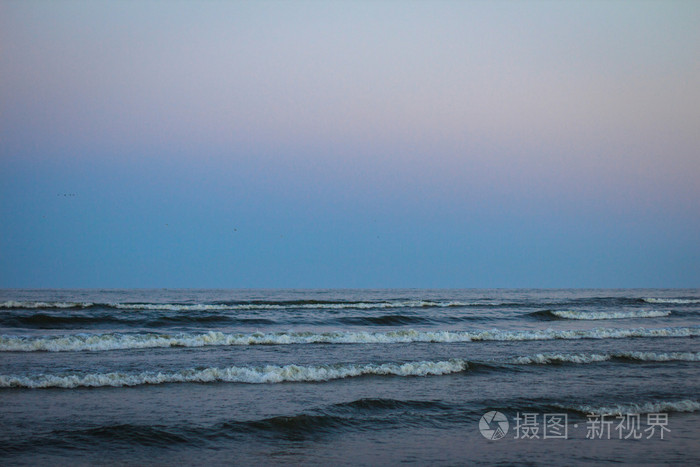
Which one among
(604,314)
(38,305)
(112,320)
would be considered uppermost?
(38,305)

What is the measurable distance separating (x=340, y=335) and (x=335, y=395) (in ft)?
31.7

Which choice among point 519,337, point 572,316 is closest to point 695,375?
point 519,337

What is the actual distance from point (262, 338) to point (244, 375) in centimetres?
678

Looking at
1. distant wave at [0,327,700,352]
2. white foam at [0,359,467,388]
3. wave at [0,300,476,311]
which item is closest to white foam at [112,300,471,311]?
wave at [0,300,476,311]

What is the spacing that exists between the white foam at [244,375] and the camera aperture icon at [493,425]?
4.12 meters

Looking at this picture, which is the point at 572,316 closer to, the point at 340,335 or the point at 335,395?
the point at 340,335

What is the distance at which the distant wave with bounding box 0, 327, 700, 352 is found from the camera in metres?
17.9

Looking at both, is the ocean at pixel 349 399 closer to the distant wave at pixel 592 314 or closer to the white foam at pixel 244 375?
the white foam at pixel 244 375

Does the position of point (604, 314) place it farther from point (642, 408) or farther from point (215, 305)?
point (642, 408)

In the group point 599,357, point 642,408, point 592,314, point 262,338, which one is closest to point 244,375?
point 262,338

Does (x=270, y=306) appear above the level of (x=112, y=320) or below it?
above

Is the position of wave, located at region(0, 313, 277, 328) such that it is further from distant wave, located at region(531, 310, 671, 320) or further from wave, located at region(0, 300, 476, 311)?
distant wave, located at region(531, 310, 671, 320)

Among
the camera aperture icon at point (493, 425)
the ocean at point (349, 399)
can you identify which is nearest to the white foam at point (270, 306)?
the ocean at point (349, 399)

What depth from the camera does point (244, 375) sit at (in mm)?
13211
